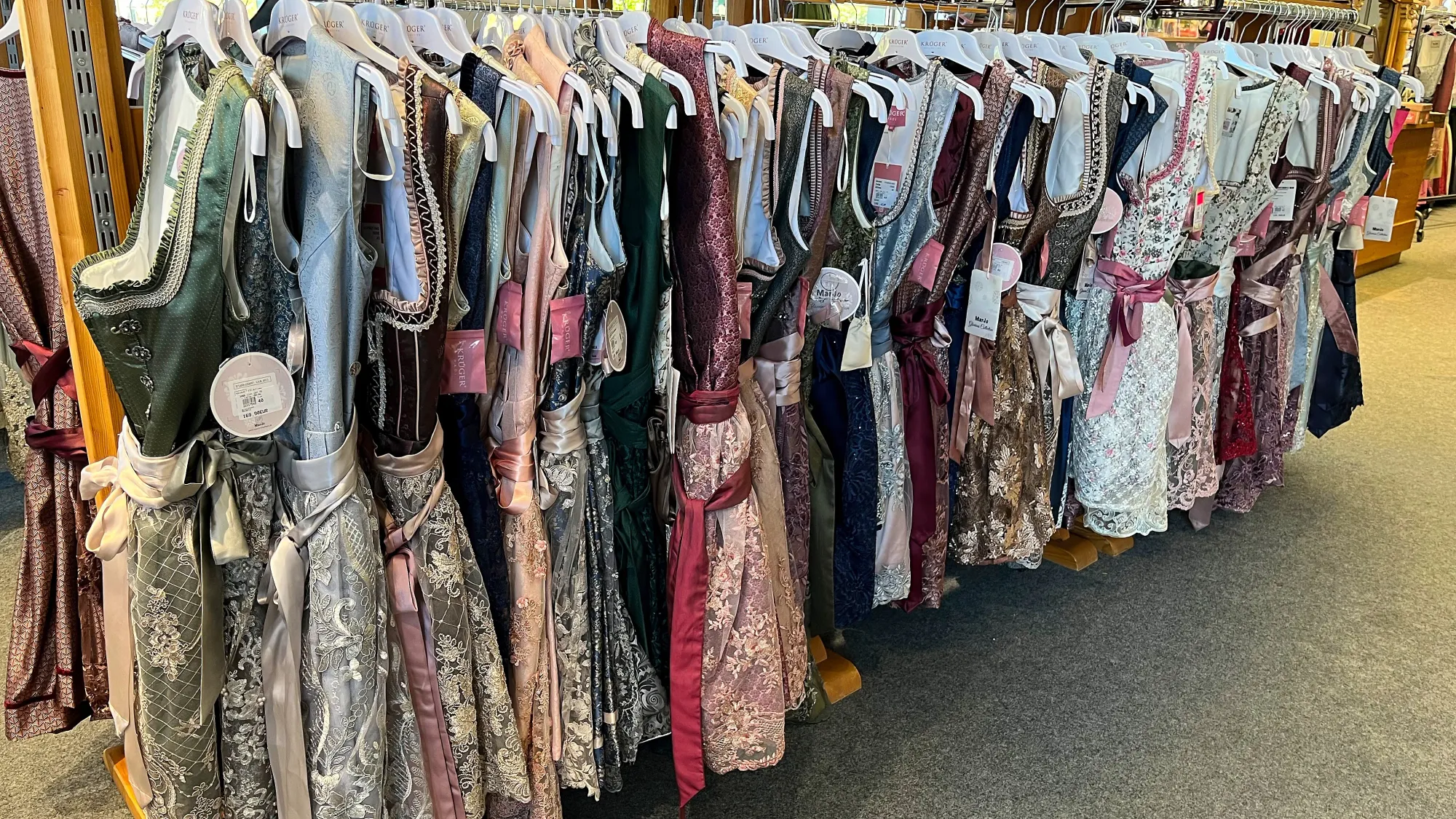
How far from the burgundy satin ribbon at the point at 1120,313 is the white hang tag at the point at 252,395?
1663mm

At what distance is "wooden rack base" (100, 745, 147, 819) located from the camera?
5.71ft

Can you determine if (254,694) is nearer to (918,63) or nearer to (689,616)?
(689,616)

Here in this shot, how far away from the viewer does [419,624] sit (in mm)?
1326

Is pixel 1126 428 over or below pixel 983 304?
below

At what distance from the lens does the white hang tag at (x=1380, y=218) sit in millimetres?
2617

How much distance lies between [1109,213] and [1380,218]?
3.66 feet

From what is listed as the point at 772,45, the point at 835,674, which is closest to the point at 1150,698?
the point at 835,674

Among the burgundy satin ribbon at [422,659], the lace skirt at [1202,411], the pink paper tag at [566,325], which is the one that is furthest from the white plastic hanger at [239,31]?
the lace skirt at [1202,411]

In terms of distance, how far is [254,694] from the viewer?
1.25 metres

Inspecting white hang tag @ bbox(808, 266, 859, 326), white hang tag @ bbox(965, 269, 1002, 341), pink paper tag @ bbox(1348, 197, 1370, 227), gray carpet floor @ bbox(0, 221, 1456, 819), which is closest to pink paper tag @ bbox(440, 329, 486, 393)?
white hang tag @ bbox(808, 266, 859, 326)

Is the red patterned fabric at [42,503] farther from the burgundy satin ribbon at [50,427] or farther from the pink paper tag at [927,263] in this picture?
the pink paper tag at [927,263]

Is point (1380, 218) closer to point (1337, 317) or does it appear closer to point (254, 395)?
point (1337, 317)

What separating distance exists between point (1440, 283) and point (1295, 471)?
136 inches
